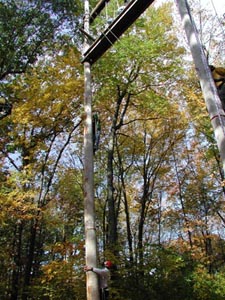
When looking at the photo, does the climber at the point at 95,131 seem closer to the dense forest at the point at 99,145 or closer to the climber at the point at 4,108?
the dense forest at the point at 99,145

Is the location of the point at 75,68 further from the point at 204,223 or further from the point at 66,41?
the point at 204,223

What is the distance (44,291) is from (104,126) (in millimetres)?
8628

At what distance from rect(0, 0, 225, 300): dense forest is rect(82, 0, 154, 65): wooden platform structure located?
55cm

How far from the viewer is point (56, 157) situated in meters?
12.3

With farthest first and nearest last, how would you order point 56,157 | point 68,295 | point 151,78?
point 56,157
point 151,78
point 68,295

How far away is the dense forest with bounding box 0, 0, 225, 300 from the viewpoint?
7613 mm

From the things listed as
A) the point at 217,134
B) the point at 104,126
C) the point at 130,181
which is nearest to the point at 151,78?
the point at 104,126

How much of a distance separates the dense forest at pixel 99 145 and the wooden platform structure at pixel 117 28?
0.55 metres

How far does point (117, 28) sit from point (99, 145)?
6.13 meters

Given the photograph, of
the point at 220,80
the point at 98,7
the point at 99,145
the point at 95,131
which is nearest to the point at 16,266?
the point at 99,145

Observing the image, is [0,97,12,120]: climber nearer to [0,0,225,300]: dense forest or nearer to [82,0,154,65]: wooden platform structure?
[0,0,225,300]: dense forest

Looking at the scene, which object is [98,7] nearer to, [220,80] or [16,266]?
[220,80]

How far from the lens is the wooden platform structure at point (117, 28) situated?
4.18 m

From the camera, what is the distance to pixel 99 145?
10461 millimetres
